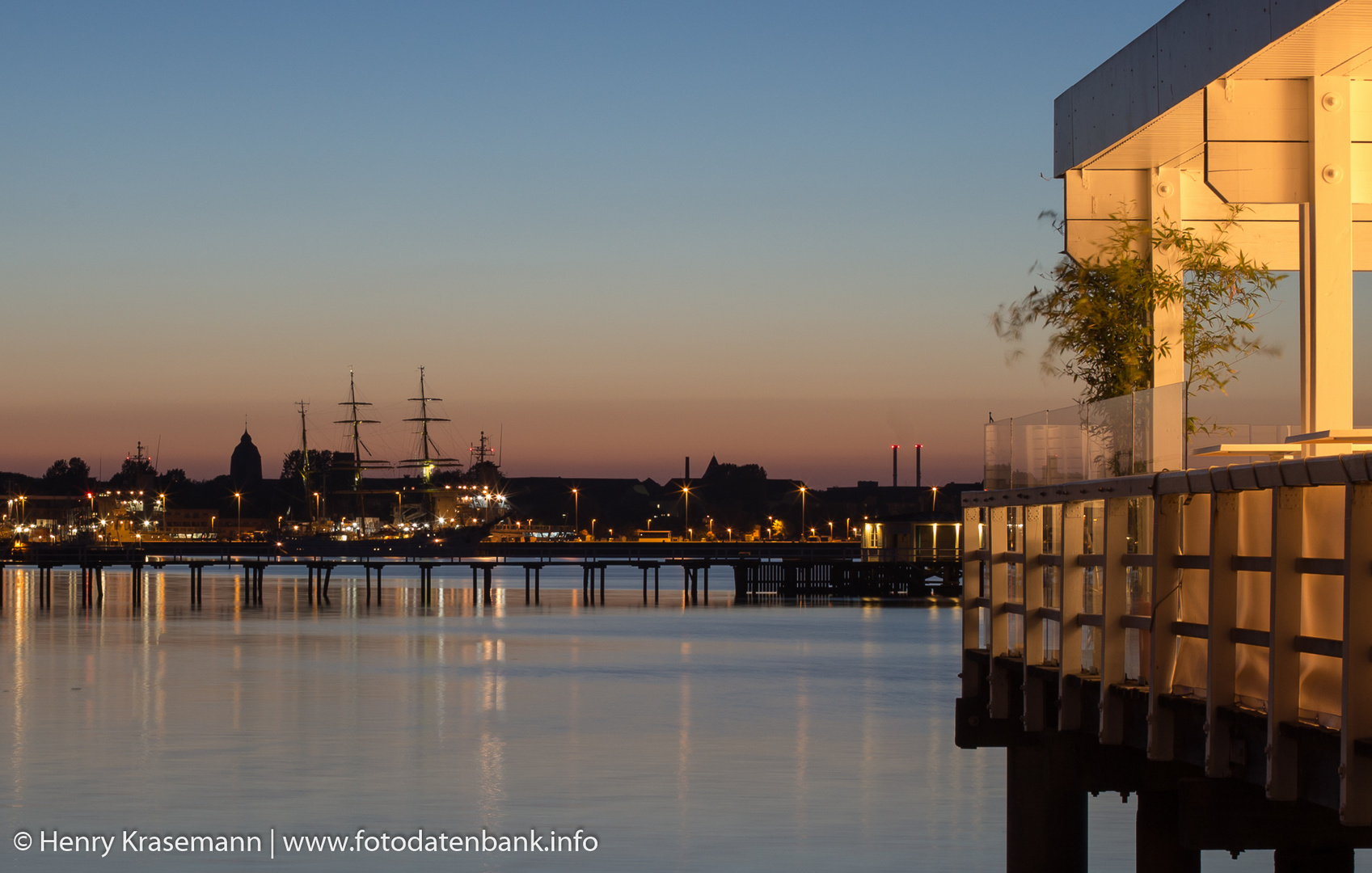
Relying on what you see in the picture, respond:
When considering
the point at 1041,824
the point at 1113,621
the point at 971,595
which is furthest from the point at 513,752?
the point at 1113,621

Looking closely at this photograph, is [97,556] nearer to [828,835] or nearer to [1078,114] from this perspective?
[828,835]

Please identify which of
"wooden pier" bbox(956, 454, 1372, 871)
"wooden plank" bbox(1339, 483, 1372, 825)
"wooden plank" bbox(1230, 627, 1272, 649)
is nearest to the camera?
"wooden plank" bbox(1339, 483, 1372, 825)

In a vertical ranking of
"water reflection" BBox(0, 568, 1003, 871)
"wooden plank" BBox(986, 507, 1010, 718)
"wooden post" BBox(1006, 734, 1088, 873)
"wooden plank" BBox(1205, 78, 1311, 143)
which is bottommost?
"water reflection" BBox(0, 568, 1003, 871)

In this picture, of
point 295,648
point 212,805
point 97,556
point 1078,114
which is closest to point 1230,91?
point 1078,114

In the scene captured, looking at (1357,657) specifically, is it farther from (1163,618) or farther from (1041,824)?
(1041,824)

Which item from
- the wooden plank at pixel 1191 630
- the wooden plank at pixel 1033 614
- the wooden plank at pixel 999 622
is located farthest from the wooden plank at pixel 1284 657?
the wooden plank at pixel 999 622

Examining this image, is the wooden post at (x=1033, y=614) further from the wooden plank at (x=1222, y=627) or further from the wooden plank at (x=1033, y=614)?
the wooden plank at (x=1222, y=627)

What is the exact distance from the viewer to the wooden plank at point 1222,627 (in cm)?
810

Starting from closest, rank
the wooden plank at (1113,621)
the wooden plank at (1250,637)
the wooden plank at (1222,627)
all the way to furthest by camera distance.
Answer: the wooden plank at (1250,637)
the wooden plank at (1222,627)
the wooden plank at (1113,621)

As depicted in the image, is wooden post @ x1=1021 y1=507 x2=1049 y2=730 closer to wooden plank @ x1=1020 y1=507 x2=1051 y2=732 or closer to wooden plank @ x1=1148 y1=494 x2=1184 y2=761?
wooden plank @ x1=1020 y1=507 x2=1051 y2=732

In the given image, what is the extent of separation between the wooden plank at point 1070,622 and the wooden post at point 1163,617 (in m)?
1.28

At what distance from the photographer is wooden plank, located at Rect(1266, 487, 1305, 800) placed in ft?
24.6

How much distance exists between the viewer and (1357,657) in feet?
22.9

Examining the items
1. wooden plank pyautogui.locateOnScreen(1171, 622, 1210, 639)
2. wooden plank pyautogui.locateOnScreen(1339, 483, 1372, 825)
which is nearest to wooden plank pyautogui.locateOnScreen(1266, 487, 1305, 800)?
wooden plank pyautogui.locateOnScreen(1339, 483, 1372, 825)
